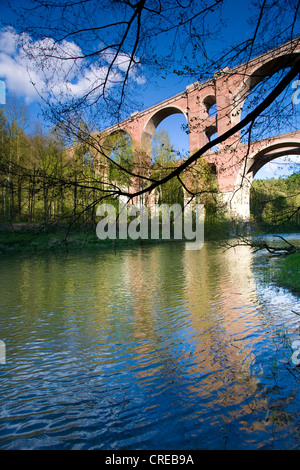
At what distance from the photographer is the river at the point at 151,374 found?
1.80 metres

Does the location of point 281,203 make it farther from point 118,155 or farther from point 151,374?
point 151,374

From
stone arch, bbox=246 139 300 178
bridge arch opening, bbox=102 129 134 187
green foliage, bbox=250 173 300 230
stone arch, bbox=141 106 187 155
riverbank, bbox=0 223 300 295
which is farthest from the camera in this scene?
stone arch, bbox=141 106 187 155

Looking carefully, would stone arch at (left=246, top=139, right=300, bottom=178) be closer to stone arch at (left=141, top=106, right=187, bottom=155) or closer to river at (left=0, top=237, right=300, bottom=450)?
stone arch at (left=141, top=106, right=187, bottom=155)

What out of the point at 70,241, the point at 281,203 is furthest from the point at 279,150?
the point at 281,203

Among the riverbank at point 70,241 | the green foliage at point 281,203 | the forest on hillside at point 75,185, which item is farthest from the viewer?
the green foliage at point 281,203

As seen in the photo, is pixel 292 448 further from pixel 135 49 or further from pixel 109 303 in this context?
pixel 109 303

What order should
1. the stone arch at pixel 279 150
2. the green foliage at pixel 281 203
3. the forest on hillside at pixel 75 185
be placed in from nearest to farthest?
the forest on hillside at pixel 75 185 < the green foliage at pixel 281 203 < the stone arch at pixel 279 150

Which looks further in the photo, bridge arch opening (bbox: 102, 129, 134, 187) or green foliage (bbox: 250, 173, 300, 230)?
green foliage (bbox: 250, 173, 300, 230)

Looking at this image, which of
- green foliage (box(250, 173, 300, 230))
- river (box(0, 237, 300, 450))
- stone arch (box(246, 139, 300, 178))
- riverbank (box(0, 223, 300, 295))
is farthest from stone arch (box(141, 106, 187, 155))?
river (box(0, 237, 300, 450))

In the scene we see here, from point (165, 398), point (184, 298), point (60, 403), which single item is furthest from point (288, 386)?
point (184, 298)

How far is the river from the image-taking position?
5.90 ft

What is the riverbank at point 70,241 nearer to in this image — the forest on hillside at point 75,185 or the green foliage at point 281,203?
the forest on hillside at point 75,185

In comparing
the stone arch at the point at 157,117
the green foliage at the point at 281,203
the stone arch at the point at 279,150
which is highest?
the stone arch at the point at 157,117

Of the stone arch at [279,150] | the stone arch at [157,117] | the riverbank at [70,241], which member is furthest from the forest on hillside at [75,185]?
the stone arch at [157,117]
